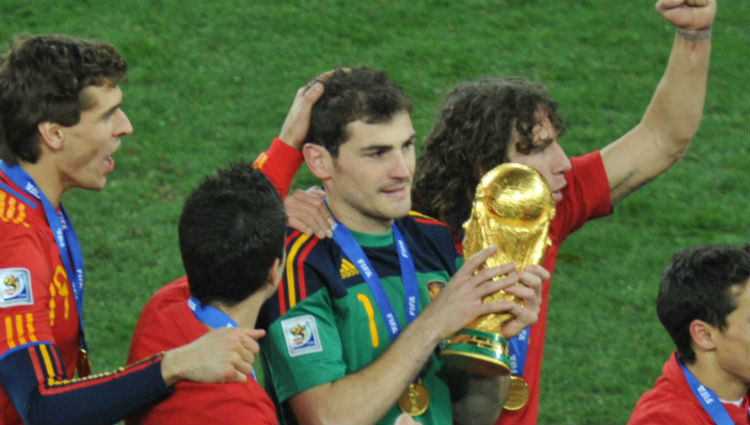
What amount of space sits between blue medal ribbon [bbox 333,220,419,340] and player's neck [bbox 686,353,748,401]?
1391 mm

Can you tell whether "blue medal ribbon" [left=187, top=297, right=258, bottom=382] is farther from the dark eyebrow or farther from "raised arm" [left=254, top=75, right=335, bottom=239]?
the dark eyebrow

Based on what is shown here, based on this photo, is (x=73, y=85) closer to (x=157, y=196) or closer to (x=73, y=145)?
(x=73, y=145)

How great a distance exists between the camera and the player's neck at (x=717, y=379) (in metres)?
4.86

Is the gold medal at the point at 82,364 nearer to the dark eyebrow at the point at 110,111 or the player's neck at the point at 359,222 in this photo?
the dark eyebrow at the point at 110,111

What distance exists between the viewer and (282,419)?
4.11 meters

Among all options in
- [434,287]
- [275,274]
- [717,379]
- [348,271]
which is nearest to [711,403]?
[717,379]

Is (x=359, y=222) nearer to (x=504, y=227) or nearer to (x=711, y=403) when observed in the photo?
(x=504, y=227)

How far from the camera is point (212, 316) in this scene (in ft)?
12.1

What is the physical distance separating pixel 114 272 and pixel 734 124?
16.1 ft

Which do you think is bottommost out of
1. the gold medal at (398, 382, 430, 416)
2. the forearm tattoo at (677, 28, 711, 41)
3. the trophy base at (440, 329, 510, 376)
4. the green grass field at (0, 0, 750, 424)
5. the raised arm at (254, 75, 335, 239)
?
the green grass field at (0, 0, 750, 424)

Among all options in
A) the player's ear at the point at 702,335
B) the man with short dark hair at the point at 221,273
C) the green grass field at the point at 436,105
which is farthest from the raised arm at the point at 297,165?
the green grass field at the point at 436,105

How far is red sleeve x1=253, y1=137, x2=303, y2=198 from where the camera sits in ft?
14.8

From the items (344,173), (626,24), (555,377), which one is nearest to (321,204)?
Result: (344,173)

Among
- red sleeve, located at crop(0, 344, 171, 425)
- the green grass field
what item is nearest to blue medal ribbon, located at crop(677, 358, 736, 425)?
red sleeve, located at crop(0, 344, 171, 425)
